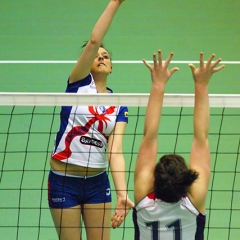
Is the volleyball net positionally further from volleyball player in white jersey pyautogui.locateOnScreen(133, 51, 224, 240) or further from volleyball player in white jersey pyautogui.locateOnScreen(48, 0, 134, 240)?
volleyball player in white jersey pyautogui.locateOnScreen(133, 51, 224, 240)

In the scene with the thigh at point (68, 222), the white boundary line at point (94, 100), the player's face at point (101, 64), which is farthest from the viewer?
the player's face at point (101, 64)

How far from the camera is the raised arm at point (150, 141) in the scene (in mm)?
3172

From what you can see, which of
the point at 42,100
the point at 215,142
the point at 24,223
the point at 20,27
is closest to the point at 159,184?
the point at 42,100

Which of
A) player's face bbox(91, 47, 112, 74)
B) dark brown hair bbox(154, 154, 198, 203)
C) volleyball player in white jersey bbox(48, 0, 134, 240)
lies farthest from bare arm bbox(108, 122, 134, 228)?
dark brown hair bbox(154, 154, 198, 203)

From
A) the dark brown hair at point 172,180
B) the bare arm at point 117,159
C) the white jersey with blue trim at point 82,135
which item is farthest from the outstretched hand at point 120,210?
the dark brown hair at point 172,180

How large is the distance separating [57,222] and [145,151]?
1.10 metres

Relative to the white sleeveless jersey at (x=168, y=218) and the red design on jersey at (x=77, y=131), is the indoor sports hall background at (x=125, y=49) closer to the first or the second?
the red design on jersey at (x=77, y=131)

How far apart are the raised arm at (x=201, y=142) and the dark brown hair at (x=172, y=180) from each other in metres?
0.08

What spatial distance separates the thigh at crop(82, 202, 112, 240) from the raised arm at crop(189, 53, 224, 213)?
104 cm

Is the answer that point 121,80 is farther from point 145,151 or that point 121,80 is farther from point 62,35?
point 145,151

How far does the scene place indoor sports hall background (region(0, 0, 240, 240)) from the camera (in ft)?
21.0

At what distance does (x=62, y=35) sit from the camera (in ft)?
27.0

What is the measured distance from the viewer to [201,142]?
10.8ft

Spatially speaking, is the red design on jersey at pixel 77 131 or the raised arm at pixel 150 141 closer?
the raised arm at pixel 150 141
